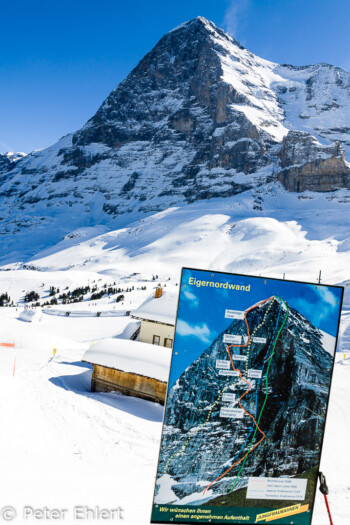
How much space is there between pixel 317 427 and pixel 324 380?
0.59 m

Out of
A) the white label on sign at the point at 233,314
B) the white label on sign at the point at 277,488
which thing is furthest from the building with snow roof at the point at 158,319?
the white label on sign at the point at 233,314

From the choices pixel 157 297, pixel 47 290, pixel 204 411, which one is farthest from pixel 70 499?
pixel 47 290

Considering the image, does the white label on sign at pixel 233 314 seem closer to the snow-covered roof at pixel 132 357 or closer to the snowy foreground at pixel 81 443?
the snowy foreground at pixel 81 443

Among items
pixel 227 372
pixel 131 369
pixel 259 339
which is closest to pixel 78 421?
pixel 131 369

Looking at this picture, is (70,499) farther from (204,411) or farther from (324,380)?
(324,380)

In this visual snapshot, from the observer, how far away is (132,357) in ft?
53.0

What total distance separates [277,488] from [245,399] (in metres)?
1.18

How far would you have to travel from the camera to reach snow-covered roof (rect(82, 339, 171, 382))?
15.3 m

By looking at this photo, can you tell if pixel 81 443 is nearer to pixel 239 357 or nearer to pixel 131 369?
pixel 131 369

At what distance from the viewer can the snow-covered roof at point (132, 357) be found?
15.3 metres

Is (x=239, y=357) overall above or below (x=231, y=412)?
above

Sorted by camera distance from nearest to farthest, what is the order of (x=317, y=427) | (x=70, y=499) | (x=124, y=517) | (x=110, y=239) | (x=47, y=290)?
(x=317, y=427)
(x=124, y=517)
(x=70, y=499)
(x=47, y=290)
(x=110, y=239)

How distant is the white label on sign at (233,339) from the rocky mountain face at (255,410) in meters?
0.05

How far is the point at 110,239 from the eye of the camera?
128375 millimetres
